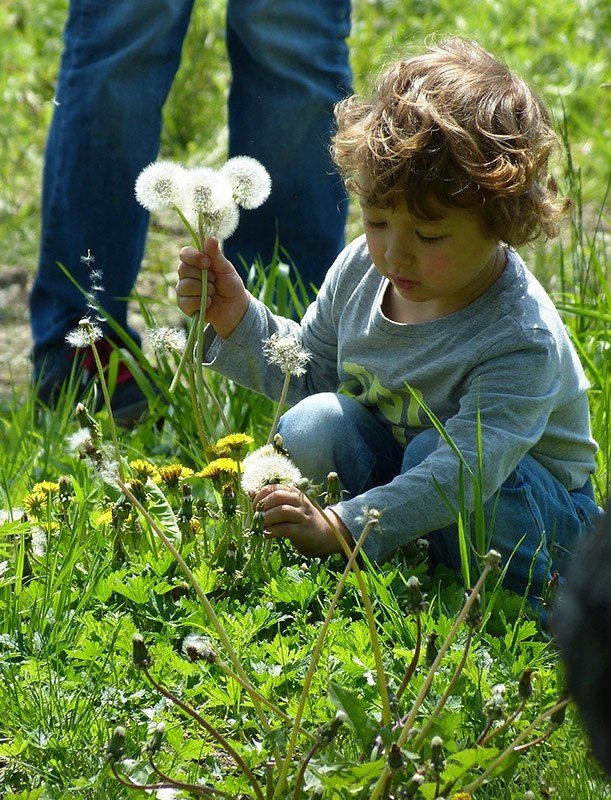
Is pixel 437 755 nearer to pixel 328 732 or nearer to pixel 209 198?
pixel 328 732

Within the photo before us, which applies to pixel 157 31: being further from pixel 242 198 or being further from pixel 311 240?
pixel 242 198

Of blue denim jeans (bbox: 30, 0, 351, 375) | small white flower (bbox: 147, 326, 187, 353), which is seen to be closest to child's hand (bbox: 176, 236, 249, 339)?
small white flower (bbox: 147, 326, 187, 353)

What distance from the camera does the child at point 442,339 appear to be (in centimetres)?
210

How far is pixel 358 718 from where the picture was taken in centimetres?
155

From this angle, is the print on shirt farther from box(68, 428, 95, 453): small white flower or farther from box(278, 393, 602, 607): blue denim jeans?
box(68, 428, 95, 453): small white flower

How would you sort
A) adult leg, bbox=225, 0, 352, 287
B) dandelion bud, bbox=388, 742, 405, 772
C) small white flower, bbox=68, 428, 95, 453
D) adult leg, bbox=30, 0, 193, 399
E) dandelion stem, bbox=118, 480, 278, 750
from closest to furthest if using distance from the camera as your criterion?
dandelion bud, bbox=388, 742, 405, 772 → dandelion stem, bbox=118, 480, 278, 750 → small white flower, bbox=68, 428, 95, 453 → adult leg, bbox=30, 0, 193, 399 → adult leg, bbox=225, 0, 352, 287

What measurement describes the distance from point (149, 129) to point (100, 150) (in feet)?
0.47

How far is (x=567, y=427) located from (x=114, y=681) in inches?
40.4

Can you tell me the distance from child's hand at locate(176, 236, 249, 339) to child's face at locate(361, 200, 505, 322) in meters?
0.31

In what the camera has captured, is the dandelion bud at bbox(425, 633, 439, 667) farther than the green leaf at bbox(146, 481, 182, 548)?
No

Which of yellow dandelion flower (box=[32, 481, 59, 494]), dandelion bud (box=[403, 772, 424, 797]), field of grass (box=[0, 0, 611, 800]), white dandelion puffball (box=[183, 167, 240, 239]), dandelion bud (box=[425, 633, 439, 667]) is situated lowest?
field of grass (box=[0, 0, 611, 800])

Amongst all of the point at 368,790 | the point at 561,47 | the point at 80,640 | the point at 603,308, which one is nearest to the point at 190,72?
the point at 561,47

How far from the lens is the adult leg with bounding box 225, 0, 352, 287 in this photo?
10.3ft

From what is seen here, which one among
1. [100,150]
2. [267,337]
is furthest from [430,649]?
[100,150]
